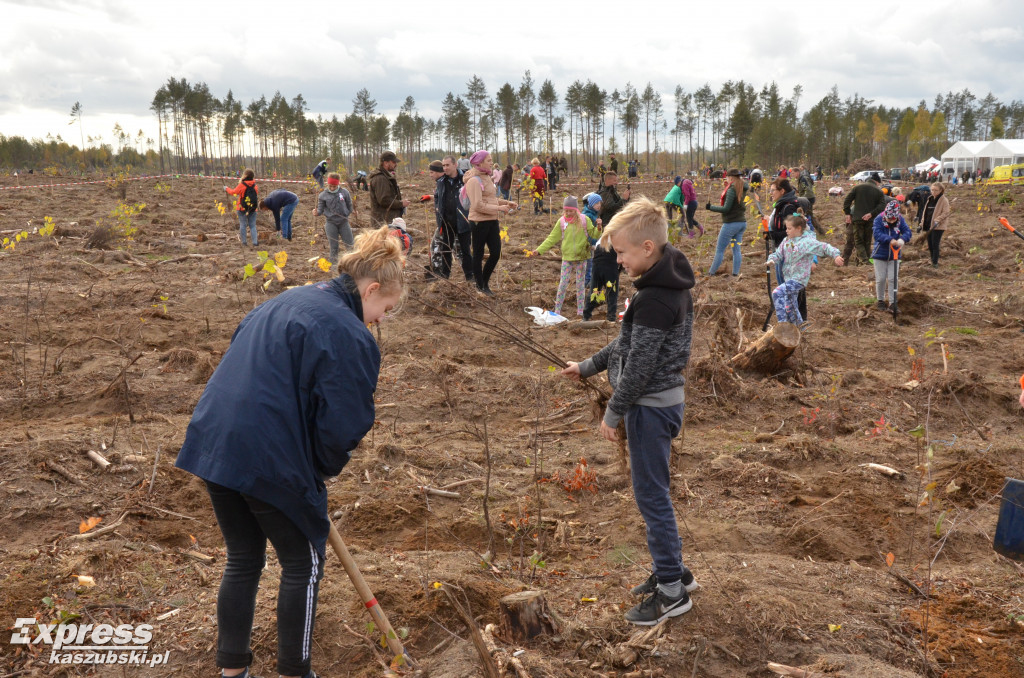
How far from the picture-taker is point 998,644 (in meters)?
2.80

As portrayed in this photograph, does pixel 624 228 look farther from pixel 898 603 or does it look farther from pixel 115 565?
pixel 115 565

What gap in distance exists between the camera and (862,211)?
11.5 m

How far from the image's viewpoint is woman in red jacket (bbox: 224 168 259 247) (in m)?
13.1

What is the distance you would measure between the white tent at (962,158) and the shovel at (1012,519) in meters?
61.7

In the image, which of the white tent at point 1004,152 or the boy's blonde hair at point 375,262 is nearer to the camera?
the boy's blonde hair at point 375,262

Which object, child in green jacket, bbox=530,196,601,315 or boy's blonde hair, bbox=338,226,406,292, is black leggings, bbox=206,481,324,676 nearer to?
A: boy's blonde hair, bbox=338,226,406,292

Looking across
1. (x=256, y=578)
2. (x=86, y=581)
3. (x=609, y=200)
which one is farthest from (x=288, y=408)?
(x=609, y=200)

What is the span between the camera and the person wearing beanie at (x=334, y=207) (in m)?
10.5

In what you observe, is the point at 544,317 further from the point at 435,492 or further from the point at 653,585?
the point at 653,585

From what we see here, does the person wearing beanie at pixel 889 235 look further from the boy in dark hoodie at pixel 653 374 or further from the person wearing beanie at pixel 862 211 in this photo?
the boy in dark hoodie at pixel 653 374

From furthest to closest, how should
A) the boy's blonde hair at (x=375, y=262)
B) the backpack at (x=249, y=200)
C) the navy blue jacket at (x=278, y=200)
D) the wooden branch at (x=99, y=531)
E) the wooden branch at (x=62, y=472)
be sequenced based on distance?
1. the navy blue jacket at (x=278, y=200)
2. the backpack at (x=249, y=200)
3. the wooden branch at (x=62, y=472)
4. the wooden branch at (x=99, y=531)
5. the boy's blonde hair at (x=375, y=262)

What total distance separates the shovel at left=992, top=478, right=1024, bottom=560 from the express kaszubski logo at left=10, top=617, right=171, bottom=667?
3.66 m

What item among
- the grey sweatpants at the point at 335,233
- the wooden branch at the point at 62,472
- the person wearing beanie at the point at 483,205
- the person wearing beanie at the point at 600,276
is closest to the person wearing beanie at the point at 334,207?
the grey sweatpants at the point at 335,233

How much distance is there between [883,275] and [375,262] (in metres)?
8.95
